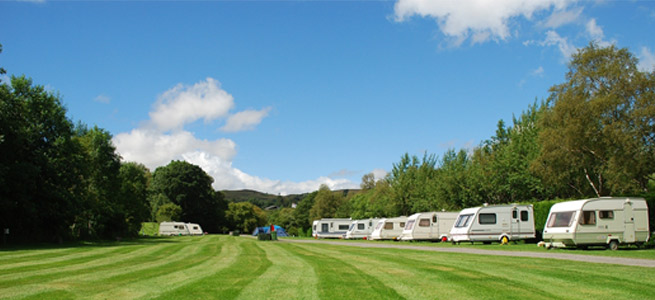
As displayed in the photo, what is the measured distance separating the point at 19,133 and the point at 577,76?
34930 mm

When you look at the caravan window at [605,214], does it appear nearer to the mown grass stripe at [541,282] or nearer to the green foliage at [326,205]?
the mown grass stripe at [541,282]

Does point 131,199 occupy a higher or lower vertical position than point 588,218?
higher

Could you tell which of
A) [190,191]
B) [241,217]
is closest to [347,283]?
[190,191]

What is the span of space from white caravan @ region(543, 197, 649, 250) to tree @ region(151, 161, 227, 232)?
7805 cm

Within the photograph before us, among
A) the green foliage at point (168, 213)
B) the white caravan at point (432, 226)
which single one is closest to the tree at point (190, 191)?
the green foliage at point (168, 213)

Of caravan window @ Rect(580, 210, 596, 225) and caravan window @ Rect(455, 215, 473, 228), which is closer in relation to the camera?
caravan window @ Rect(580, 210, 596, 225)

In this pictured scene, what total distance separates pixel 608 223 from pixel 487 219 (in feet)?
32.0

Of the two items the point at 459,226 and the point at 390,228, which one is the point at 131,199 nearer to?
the point at 390,228

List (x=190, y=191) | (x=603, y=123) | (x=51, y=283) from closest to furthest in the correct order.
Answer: (x=51, y=283) < (x=603, y=123) < (x=190, y=191)

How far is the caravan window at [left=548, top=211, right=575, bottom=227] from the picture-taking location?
22.8m

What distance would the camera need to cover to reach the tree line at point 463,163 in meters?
28.3

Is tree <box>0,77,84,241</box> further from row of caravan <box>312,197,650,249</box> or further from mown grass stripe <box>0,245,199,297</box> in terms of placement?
row of caravan <box>312,197,650,249</box>

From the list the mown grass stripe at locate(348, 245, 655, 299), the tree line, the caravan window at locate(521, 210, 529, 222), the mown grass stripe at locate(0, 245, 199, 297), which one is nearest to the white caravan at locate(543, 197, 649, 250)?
the tree line

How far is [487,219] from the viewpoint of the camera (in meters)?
31.7
